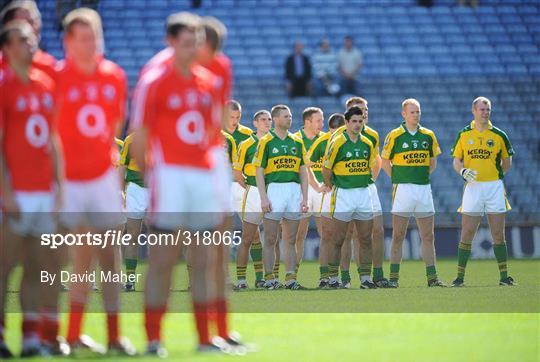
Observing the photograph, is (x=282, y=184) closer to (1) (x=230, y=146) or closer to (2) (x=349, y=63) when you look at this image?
(1) (x=230, y=146)

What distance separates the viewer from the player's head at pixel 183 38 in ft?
26.5

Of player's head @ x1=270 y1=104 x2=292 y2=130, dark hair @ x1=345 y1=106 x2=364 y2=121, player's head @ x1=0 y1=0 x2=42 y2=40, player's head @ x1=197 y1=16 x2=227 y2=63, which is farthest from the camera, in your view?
player's head @ x1=270 y1=104 x2=292 y2=130

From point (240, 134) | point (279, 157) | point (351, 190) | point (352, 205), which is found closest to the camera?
point (352, 205)

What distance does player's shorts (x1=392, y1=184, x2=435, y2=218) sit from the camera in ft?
52.2

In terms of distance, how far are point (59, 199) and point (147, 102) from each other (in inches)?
36.1

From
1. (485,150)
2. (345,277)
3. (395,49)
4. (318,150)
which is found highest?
(395,49)

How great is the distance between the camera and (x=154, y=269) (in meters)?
8.05

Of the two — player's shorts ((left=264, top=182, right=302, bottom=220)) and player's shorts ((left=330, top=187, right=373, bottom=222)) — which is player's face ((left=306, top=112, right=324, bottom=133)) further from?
player's shorts ((left=330, top=187, right=373, bottom=222))

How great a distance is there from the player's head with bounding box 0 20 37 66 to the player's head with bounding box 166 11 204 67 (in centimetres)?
92

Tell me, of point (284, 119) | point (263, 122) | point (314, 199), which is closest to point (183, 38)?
point (284, 119)

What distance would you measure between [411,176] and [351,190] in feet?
3.05

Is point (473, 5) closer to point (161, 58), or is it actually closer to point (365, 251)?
point (365, 251)

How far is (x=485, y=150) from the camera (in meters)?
15.9

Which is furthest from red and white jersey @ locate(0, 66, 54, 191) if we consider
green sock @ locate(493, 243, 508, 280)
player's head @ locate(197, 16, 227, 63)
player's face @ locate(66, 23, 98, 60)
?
green sock @ locate(493, 243, 508, 280)
